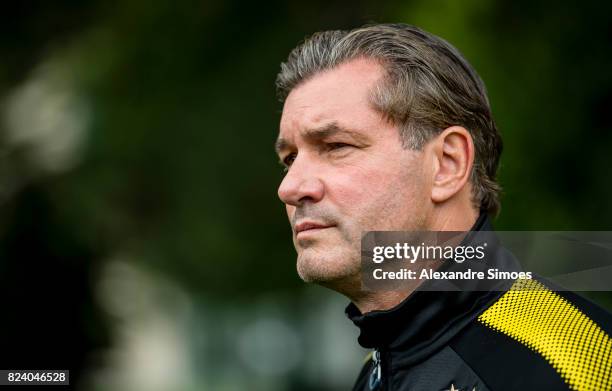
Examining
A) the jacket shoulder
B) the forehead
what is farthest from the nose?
the jacket shoulder

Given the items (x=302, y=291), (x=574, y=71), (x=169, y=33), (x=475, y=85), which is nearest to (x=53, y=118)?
(x=169, y=33)

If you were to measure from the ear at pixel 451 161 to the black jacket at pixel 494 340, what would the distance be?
0.16 metres

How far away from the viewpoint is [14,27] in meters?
10.4

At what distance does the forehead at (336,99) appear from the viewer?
3283 mm

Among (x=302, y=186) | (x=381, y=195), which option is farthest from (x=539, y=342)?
(x=302, y=186)

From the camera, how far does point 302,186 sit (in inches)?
129

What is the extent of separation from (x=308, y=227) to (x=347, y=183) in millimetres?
204

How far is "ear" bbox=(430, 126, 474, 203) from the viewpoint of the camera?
3277mm

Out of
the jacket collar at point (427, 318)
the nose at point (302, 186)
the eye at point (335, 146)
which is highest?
the eye at point (335, 146)

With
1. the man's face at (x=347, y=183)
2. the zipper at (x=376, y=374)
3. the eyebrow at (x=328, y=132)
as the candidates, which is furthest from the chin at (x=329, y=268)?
the eyebrow at (x=328, y=132)

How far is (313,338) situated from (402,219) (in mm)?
10976

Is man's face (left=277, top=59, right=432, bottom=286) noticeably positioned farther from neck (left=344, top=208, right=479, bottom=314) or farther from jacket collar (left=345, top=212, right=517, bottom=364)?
jacket collar (left=345, top=212, right=517, bottom=364)

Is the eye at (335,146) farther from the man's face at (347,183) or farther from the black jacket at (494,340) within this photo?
the black jacket at (494,340)

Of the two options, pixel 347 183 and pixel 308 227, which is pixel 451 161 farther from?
pixel 308 227
